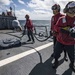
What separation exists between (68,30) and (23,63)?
1.82 m

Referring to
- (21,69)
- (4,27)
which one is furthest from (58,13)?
(4,27)

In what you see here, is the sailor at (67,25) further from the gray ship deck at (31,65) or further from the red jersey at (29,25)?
the red jersey at (29,25)

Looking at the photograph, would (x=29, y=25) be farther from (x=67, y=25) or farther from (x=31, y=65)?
(x=67, y=25)

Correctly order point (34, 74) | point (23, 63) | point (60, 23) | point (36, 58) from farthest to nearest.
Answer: point (36, 58), point (23, 63), point (34, 74), point (60, 23)

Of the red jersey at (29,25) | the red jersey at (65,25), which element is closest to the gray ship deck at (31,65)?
the red jersey at (65,25)

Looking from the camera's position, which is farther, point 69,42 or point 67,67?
point 67,67

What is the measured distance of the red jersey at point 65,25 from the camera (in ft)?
10.7

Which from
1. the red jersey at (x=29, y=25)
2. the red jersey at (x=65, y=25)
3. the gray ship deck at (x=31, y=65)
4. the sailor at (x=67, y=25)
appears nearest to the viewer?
the sailor at (x=67, y=25)

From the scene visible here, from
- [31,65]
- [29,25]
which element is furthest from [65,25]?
[29,25]

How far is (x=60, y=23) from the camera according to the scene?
3.30 m

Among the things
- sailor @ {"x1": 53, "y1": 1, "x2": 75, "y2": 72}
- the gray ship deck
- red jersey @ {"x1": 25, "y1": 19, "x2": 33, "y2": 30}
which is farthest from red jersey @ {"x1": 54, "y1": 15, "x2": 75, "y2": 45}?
red jersey @ {"x1": 25, "y1": 19, "x2": 33, "y2": 30}

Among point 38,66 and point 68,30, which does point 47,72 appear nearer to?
point 38,66

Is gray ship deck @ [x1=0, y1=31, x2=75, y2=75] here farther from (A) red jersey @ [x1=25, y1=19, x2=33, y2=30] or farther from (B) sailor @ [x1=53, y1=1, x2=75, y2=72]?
(A) red jersey @ [x1=25, y1=19, x2=33, y2=30]

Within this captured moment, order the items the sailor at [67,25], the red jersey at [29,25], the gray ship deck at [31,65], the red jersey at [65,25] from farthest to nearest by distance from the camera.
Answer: the red jersey at [29,25] → the gray ship deck at [31,65] → the red jersey at [65,25] → the sailor at [67,25]
